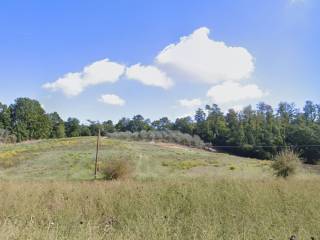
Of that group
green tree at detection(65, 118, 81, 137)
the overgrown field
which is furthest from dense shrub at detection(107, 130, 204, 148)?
the overgrown field

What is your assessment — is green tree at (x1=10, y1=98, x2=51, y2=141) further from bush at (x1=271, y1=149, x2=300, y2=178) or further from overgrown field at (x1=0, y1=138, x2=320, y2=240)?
overgrown field at (x1=0, y1=138, x2=320, y2=240)

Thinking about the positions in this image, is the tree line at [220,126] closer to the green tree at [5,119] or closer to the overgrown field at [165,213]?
the green tree at [5,119]

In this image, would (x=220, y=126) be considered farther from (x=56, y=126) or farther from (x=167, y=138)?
(x=56, y=126)

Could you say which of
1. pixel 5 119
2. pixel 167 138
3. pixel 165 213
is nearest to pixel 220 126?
pixel 167 138

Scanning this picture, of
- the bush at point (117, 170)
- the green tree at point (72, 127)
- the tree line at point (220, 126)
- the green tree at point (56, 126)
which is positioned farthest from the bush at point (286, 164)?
the green tree at point (72, 127)

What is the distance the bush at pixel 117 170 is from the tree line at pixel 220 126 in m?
47.2

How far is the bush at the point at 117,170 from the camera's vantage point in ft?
77.9

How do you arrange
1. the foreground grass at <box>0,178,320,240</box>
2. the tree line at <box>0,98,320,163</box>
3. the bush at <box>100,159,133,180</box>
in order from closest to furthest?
the foreground grass at <box>0,178,320,240</box>
the bush at <box>100,159,133,180</box>
the tree line at <box>0,98,320,163</box>

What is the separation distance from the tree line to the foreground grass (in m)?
61.8

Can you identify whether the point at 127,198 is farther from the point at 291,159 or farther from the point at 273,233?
the point at 291,159

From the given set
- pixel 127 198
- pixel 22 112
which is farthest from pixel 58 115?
pixel 127 198

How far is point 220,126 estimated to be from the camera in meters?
94.6

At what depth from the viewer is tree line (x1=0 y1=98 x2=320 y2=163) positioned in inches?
2911

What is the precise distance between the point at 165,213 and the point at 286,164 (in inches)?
751
